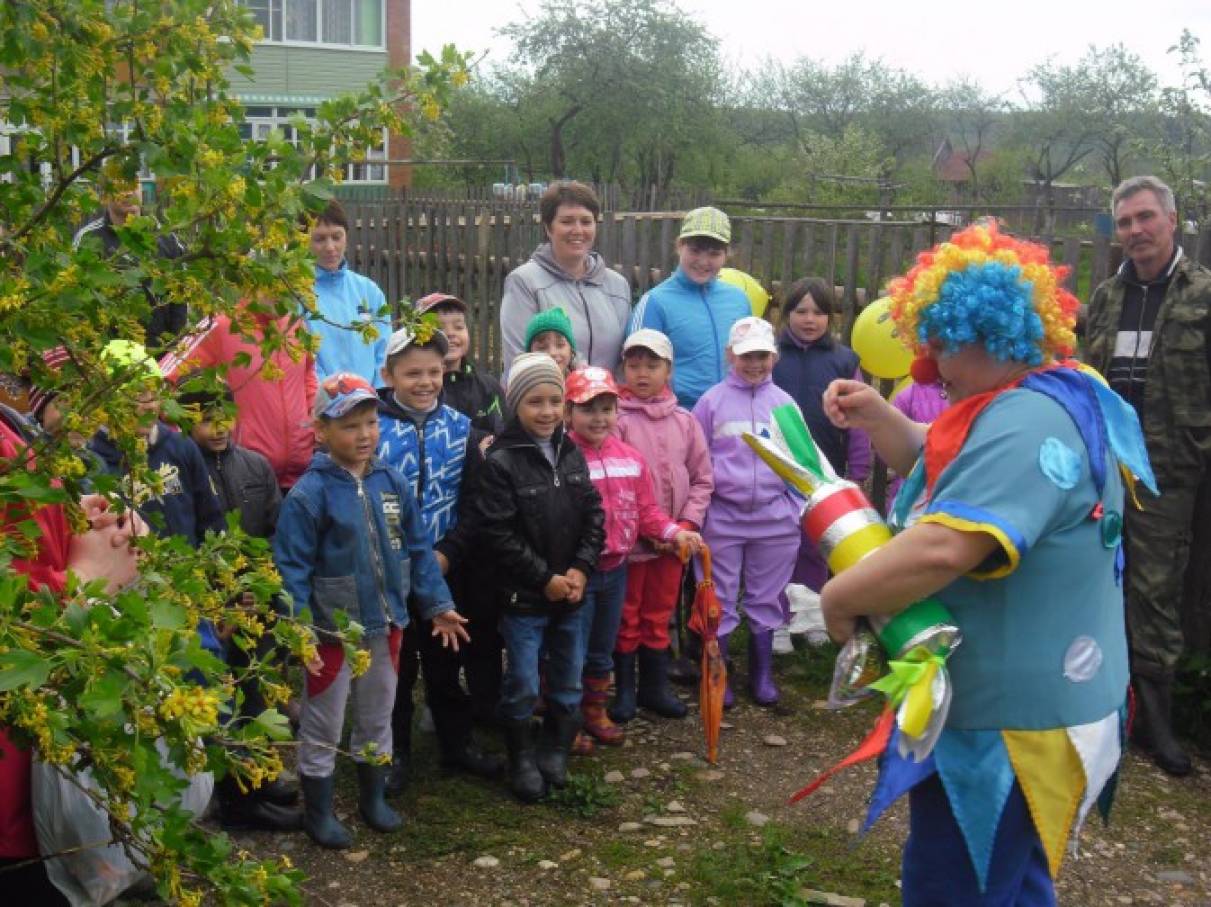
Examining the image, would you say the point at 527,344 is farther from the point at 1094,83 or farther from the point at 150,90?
the point at 1094,83

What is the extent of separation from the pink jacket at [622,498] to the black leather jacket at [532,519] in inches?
8.3

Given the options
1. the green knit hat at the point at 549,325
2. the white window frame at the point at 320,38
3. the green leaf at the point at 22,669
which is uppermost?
the white window frame at the point at 320,38

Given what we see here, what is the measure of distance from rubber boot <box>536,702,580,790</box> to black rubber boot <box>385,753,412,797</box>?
19.6 inches

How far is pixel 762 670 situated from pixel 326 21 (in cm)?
3177

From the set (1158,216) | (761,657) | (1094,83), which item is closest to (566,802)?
(761,657)

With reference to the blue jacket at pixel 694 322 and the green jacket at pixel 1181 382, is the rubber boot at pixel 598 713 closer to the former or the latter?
the blue jacket at pixel 694 322

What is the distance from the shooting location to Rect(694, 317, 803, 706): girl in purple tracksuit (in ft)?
18.1

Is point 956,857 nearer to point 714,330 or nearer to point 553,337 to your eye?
point 553,337

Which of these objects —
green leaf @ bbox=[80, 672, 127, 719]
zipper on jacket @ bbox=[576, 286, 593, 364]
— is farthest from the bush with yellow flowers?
zipper on jacket @ bbox=[576, 286, 593, 364]

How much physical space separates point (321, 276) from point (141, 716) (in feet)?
13.2

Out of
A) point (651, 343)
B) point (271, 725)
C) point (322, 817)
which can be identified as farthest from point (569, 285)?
point (271, 725)

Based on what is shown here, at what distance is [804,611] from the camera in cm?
599

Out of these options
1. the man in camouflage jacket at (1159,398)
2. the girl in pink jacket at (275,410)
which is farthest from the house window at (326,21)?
the man in camouflage jacket at (1159,398)

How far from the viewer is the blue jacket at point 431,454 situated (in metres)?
4.55
